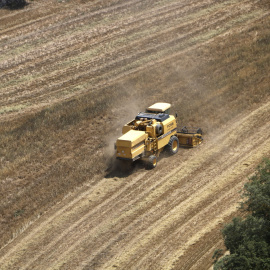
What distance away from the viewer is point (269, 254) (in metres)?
13.9

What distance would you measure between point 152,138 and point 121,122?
5.42 metres

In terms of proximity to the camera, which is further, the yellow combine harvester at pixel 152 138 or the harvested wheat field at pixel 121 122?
the yellow combine harvester at pixel 152 138

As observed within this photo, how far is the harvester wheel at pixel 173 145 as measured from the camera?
24.4m

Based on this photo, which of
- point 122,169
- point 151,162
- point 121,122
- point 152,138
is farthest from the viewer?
point 121,122

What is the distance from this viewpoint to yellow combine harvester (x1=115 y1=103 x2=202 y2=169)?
22375 millimetres

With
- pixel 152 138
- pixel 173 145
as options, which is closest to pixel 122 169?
pixel 152 138

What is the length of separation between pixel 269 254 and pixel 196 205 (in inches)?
260

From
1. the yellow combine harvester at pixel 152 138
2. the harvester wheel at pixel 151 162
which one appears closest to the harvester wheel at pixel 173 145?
the yellow combine harvester at pixel 152 138

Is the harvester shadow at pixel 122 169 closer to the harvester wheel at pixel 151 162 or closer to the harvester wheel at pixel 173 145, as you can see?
the harvester wheel at pixel 151 162

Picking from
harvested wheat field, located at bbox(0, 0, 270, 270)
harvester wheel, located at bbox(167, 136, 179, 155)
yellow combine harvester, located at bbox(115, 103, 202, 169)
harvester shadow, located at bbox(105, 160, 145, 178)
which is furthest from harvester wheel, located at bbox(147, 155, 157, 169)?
harvester wheel, located at bbox(167, 136, 179, 155)

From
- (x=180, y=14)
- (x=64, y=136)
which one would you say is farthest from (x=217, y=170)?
(x=180, y=14)

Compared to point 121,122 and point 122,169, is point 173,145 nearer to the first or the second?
point 122,169

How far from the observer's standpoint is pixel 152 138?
23.4 metres

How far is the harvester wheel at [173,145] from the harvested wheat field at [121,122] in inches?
16.0
